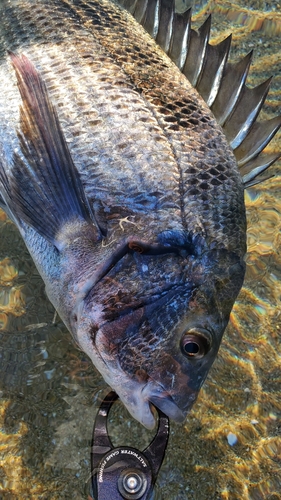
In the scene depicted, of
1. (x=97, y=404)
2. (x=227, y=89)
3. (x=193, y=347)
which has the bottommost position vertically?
(x=97, y=404)

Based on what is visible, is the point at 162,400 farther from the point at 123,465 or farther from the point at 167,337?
the point at 123,465

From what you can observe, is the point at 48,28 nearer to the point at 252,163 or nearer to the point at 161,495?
the point at 252,163

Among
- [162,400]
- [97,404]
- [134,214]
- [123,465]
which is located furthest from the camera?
[97,404]

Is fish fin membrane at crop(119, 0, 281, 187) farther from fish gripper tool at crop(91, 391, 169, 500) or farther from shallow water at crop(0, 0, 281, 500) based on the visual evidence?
fish gripper tool at crop(91, 391, 169, 500)

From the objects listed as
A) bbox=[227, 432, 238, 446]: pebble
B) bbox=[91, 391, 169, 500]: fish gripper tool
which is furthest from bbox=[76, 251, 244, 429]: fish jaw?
bbox=[227, 432, 238, 446]: pebble

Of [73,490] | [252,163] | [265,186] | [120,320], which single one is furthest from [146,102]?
[73,490]

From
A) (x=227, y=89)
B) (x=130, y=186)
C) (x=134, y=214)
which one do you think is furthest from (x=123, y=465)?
(x=227, y=89)

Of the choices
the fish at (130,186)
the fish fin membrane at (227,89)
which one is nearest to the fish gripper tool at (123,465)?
the fish at (130,186)

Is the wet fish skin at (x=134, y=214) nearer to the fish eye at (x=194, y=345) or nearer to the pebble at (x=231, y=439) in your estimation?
the fish eye at (x=194, y=345)
